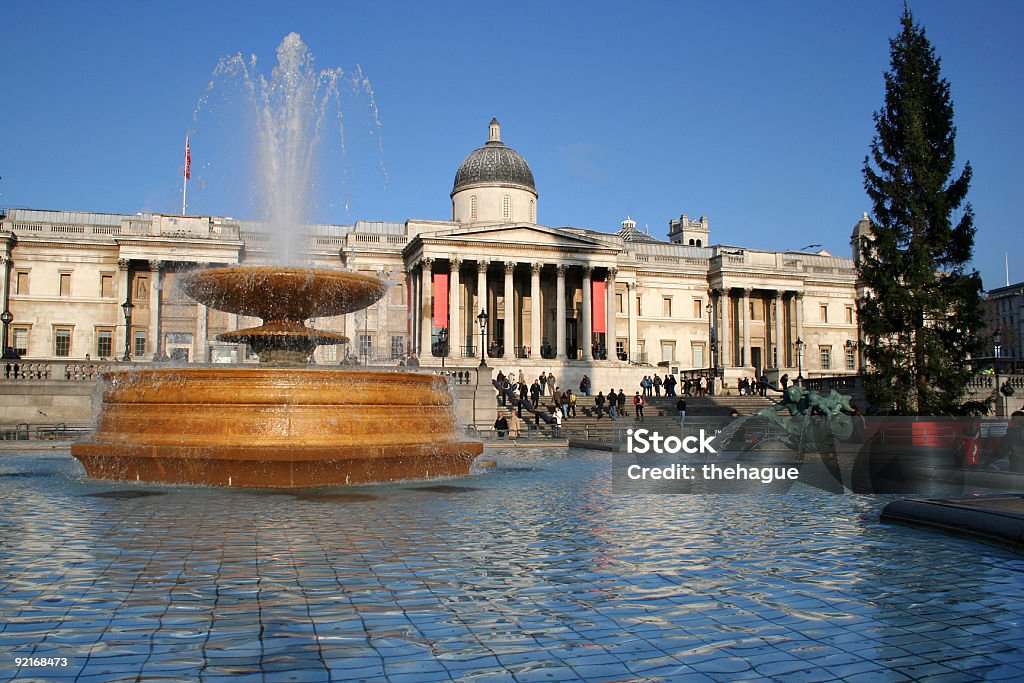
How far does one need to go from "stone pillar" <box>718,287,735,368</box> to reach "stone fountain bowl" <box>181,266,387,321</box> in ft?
150

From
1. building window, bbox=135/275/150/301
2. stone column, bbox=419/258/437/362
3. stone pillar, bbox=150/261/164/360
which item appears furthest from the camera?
building window, bbox=135/275/150/301

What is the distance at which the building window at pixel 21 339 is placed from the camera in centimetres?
4934

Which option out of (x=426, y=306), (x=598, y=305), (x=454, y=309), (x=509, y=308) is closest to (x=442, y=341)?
(x=454, y=309)

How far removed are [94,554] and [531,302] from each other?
47.3 m

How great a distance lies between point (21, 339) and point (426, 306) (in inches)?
908

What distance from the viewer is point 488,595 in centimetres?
511

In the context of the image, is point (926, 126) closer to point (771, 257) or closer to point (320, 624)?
point (320, 624)

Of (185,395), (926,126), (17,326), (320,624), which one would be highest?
(926,126)

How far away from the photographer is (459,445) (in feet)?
38.8

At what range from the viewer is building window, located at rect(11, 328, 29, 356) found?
4934cm

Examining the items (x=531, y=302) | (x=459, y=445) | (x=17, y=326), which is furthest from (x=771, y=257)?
(x=459, y=445)

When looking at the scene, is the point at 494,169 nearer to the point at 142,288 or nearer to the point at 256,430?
the point at 142,288

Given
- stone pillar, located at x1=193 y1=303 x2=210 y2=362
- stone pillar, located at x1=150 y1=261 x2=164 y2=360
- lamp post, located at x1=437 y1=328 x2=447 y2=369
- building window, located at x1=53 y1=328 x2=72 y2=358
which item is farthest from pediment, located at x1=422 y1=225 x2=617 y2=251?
building window, located at x1=53 y1=328 x2=72 y2=358

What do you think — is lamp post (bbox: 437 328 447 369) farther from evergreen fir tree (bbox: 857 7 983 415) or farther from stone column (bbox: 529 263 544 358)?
evergreen fir tree (bbox: 857 7 983 415)
